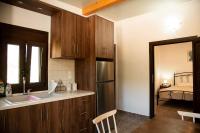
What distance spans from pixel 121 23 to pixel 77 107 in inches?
116

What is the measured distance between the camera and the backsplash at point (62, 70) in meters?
2.89

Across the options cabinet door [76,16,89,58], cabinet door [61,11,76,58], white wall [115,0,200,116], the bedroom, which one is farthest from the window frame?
the bedroom

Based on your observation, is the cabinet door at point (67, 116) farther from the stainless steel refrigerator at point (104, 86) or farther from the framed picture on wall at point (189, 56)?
the framed picture on wall at point (189, 56)

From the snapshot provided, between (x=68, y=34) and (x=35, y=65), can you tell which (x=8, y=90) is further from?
(x=68, y=34)

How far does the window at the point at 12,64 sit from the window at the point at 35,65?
0.85 feet

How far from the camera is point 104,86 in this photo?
3039 millimetres

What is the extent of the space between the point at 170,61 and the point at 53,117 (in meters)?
6.07

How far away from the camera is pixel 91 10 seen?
133 inches

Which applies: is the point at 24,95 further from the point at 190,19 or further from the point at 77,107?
the point at 190,19

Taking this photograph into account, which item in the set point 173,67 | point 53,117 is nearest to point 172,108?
point 173,67

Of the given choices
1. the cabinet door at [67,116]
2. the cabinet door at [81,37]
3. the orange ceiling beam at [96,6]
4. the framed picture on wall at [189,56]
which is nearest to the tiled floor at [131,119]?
the cabinet door at [67,116]

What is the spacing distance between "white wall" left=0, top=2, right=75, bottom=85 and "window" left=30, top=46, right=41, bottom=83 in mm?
200

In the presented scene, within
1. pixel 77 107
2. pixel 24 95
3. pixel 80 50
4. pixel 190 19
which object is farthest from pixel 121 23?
pixel 24 95

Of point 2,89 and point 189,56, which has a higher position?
point 189,56
